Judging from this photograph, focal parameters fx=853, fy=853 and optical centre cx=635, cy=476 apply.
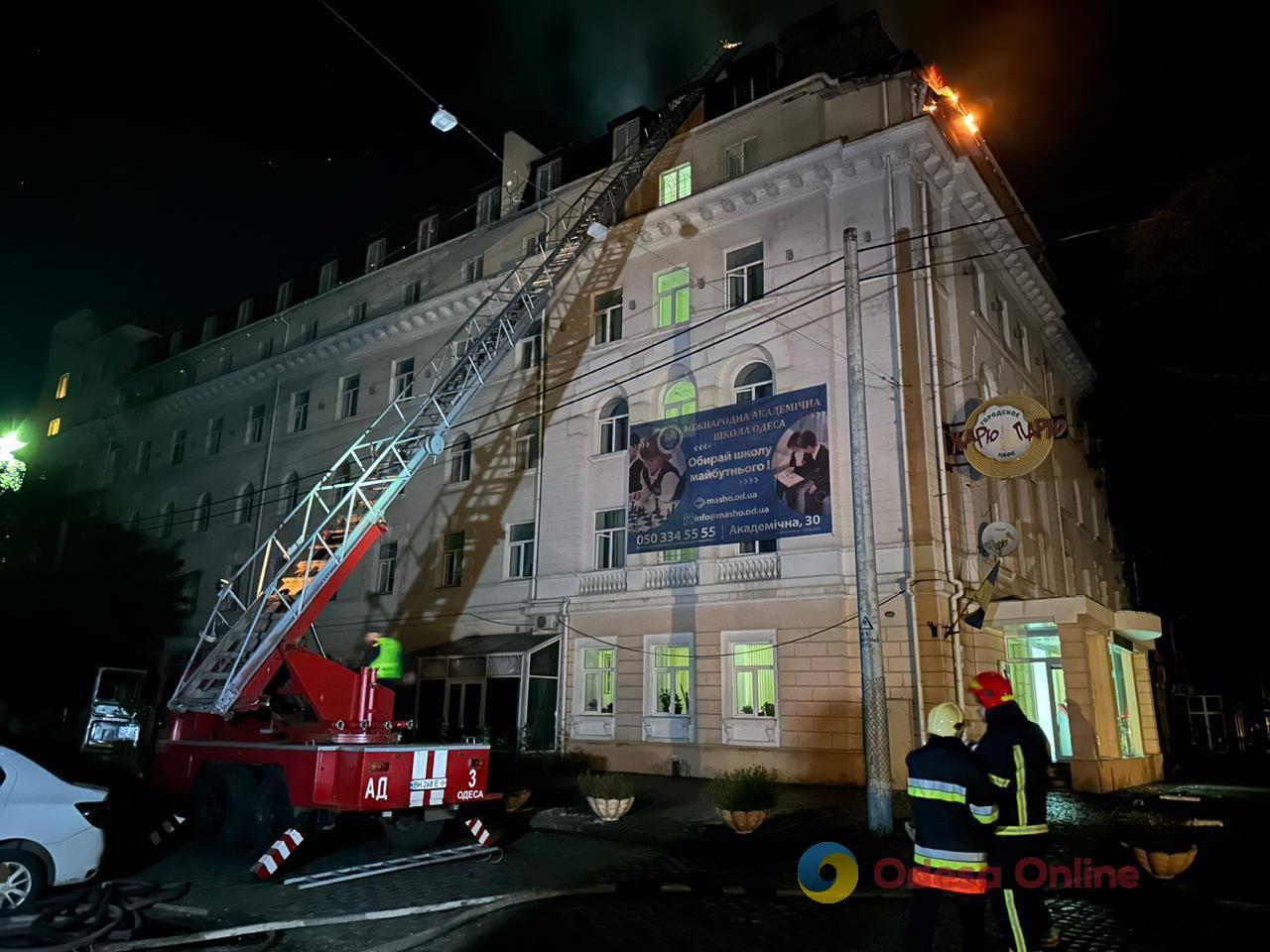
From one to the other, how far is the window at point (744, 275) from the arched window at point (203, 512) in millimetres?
23208

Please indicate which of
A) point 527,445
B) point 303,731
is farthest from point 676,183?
point 303,731

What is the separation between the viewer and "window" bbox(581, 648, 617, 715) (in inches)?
855

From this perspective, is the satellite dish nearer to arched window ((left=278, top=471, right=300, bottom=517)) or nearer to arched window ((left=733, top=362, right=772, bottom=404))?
arched window ((left=733, top=362, right=772, bottom=404))

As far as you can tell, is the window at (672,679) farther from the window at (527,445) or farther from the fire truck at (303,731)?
the fire truck at (303,731)

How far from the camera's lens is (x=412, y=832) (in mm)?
11703

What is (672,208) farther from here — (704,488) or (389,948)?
(389,948)

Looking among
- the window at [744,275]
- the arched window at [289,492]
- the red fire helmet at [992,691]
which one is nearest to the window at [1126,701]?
the window at [744,275]

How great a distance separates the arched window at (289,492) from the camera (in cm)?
3066

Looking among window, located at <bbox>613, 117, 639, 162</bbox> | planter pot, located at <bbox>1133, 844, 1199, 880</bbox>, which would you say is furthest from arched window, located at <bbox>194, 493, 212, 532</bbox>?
planter pot, located at <bbox>1133, 844, 1199, 880</bbox>

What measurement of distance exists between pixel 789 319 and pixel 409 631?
48.1 feet

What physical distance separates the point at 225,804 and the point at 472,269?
66.8 ft

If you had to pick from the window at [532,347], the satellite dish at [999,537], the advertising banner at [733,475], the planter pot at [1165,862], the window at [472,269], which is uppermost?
the window at [472,269]

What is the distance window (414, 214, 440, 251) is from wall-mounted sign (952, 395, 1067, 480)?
2055 centimetres

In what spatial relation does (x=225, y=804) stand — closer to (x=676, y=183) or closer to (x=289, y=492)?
(x=676, y=183)
